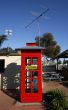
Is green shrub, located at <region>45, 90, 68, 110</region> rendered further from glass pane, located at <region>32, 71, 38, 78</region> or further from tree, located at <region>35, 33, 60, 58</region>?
tree, located at <region>35, 33, 60, 58</region>

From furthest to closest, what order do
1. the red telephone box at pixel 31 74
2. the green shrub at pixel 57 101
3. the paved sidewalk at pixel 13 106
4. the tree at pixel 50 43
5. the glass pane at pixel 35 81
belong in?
the tree at pixel 50 43, the glass pane at pixel 35 81, the red telephone box at pixel 31 74, the paved sidewalk at pixel 13 106, the green shrub at pixel 57 101

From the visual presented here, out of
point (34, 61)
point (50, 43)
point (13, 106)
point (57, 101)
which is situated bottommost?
point (13, 106)

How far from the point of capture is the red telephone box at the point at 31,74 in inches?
620

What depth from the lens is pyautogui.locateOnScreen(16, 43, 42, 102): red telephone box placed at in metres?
15.8

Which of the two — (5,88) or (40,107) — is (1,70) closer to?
(5,88)

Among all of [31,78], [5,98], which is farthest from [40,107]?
[5,98]

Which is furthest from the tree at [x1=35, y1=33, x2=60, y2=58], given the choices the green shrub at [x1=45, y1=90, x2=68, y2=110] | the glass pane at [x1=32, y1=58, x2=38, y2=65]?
the green shrub at [x1=45, y1=90, x2=68, y2=110]

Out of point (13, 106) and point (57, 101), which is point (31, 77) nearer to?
point (13, 106)

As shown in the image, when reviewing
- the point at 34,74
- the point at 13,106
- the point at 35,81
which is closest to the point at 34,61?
the point at 34,74

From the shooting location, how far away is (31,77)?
15859 millimetres

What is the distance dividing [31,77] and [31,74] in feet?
0.50

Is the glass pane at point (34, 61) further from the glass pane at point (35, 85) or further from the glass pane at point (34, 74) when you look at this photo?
the glass pane at point (35, 85)

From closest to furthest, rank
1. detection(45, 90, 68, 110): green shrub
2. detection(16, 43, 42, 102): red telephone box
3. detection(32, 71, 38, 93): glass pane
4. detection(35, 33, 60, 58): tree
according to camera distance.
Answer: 1. detection(45, 90, 68, 110): green shrub
2. detection(16, 43, 42, 102): red telephone box
3. detection(32, 71, 38, 93): glass pane
4. detection(35, 33, 60, 58): tree

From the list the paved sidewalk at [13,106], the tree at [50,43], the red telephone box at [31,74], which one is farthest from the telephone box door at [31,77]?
the tree at [50,43]
